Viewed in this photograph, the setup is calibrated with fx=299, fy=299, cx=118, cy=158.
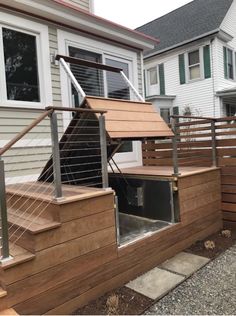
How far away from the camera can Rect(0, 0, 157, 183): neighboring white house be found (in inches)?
181

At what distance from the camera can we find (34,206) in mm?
3244

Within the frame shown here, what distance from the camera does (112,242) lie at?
3217mm

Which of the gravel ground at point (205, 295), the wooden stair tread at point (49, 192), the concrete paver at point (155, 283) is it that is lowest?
the gravel ground at point (205, 295)

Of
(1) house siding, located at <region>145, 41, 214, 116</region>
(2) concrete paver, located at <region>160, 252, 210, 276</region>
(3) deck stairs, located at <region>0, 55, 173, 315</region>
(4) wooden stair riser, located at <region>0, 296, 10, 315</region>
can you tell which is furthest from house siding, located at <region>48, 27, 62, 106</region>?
(1) house siding, located at <region>145, 41, 214, 116</region>

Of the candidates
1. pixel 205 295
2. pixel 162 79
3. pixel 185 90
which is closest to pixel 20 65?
pixel 205 295

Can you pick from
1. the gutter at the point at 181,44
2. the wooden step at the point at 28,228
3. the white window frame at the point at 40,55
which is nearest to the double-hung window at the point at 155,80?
the gutter at the point at 181,44

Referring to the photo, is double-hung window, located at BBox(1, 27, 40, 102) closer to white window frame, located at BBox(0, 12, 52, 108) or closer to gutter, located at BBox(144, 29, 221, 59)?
white window frame, located at BBox(0, 12, 52, 108)

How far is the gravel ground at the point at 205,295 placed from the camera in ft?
9.30

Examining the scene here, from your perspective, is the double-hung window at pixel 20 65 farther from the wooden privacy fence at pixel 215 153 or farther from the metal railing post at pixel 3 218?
the metal railing post at pixel 3 218

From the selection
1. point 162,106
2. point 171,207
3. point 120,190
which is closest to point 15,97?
point 120,190

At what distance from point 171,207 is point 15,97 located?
2964mm

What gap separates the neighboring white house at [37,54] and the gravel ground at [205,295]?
2.90m

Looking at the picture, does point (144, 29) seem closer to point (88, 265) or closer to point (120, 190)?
point (120, 190)

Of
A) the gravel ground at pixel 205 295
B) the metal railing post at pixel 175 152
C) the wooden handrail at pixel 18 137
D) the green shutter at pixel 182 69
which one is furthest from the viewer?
the green shutter at pixel 182 69
